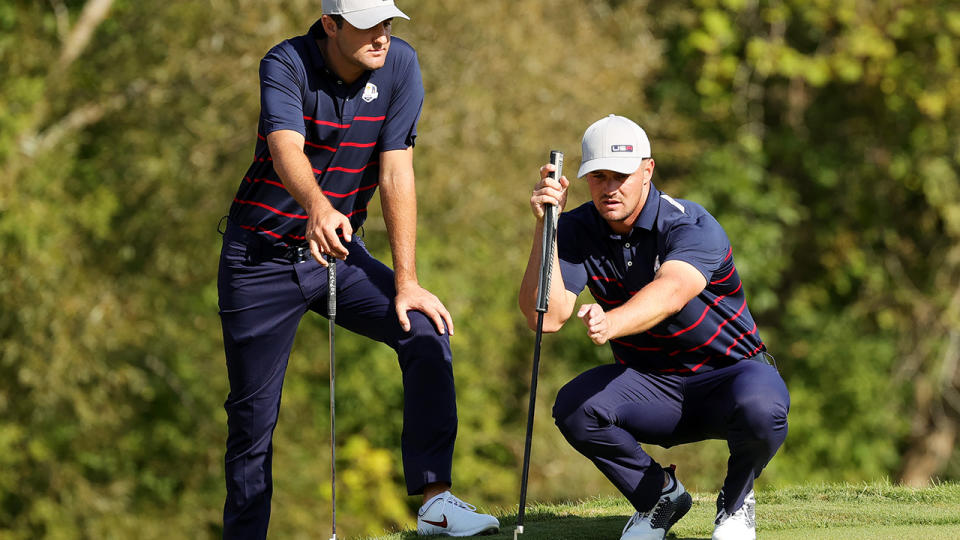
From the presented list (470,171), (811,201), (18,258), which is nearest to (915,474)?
(811,201)

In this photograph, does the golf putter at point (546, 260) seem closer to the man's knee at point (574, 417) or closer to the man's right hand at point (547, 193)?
the man's right hand at point (547, 193)

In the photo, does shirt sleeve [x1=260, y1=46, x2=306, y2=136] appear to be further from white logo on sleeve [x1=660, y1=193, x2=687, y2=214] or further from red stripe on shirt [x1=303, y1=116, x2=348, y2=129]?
white logo on sleeve [x1=660, y1=193, x2=687, y2=214]

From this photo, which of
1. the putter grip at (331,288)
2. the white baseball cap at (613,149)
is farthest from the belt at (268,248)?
the white baseball cap at (613,149)

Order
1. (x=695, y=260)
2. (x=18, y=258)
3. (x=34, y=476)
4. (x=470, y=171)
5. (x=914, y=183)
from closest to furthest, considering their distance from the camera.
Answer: (x=695, y=260) < (x=18, y=258) < (x=34, y=476) < (x=470, y=171) < (x=914, y=183)

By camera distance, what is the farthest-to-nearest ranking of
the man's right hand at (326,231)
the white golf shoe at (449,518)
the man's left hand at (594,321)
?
the white golf shoe at (449,518)
the man's right hand at (326,231)
the man's left hand at (594,321)

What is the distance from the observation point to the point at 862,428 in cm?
1625

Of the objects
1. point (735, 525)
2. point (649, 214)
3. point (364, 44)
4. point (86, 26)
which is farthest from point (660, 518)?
point (86, 26)

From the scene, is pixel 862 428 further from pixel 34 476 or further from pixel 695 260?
pixel 695 260

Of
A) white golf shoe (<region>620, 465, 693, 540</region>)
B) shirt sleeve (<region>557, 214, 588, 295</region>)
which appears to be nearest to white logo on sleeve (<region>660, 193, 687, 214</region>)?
shirt sleeve (<region>557, 214, 588, 295</region>)

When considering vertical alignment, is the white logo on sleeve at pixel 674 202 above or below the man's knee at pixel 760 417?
above

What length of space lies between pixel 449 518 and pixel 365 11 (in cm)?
199

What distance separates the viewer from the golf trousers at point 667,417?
5.01 m

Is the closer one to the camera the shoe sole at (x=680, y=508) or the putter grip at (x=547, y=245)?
the putter grip at (x=547, y=245)

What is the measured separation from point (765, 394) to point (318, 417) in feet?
30.4
